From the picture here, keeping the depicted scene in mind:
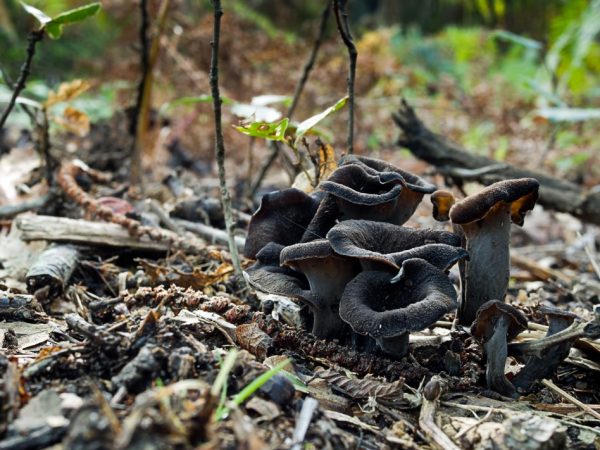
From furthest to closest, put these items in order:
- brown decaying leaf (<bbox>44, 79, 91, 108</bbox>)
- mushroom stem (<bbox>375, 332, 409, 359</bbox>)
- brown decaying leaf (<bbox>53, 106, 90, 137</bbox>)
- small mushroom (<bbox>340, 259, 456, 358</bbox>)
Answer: brown decaying leaf (<bbox>53, 106, 90, 137</bbox>)
brown decaying leaf (<bbox>44, 79, 91, 108</bbox>)
mushroom stem (<bbox>375, 332, 409, 359</bbox>)
small mushroom (<bbox>340, 259, 456, 358</bbox>)

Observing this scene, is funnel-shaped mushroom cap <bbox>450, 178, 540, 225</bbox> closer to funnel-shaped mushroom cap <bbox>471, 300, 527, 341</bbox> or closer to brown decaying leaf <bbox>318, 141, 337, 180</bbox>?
funnel-shaped mushroom cap <bbox>471, 300, 527, 341</bbox>

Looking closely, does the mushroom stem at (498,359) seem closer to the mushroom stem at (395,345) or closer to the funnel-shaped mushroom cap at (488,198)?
the mushroom stem at (395,345)

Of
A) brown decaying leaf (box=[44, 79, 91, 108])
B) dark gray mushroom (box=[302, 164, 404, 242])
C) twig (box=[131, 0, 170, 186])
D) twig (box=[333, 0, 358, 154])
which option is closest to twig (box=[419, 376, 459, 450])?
dark gray mushroom (box=[302, 164, 404, 242])

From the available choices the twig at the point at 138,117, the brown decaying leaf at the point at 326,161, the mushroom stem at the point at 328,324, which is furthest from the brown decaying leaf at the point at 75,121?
the mushroom stem at the point at 328,324

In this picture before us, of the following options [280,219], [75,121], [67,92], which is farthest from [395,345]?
[75,121]

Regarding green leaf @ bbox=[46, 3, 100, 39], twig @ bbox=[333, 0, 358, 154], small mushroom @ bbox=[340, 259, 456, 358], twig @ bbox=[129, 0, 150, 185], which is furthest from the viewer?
twig @ bbox=[129, 0, 150, 185]
